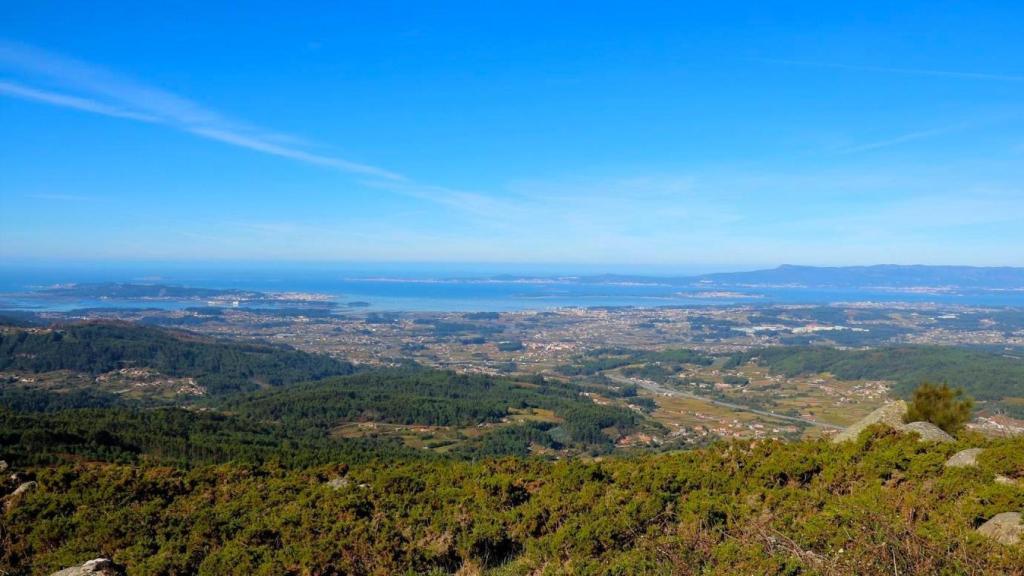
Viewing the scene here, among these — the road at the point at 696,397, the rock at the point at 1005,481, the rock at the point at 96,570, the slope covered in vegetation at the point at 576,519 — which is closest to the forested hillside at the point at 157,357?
the road at the point at 696,397

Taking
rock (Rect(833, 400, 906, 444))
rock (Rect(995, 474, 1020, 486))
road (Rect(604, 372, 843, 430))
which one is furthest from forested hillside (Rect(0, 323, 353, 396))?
rock (Rect(995, 474, 1020, 486))

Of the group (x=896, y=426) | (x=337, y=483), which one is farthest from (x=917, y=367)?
(x=337, y=483)

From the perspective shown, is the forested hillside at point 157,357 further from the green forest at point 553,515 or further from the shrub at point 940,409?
the shrub at point 940,409

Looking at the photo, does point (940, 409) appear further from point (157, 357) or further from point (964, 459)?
point (157, 357)

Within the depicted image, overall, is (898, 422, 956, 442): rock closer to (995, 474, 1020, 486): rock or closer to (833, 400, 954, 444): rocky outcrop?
(833, 400, 954, 444): rocky outcrop

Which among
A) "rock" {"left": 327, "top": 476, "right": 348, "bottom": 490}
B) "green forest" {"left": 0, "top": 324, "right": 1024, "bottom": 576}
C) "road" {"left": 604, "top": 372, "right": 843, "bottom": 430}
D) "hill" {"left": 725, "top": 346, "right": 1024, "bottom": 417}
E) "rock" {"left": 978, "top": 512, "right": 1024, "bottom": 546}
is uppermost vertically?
"rock" {"left": 978, "top": 512, "right": 1024, "bottom": 546}

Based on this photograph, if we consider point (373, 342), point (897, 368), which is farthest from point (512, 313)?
point (897, 368)
